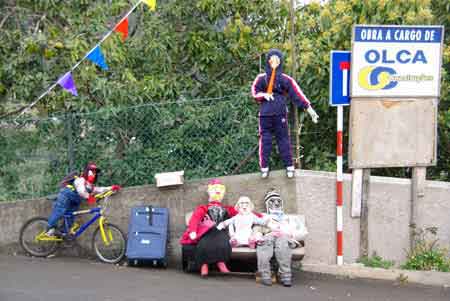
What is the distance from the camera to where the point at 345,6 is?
896 cm

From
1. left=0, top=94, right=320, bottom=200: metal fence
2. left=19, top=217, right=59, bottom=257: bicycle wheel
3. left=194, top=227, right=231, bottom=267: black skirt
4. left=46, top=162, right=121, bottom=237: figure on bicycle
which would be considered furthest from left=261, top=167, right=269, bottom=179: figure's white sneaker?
left=19, top=217, right=59, bottom=257: bicycle wheel

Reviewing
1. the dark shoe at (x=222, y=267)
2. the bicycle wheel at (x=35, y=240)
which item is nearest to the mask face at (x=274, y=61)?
the dark shoe at (x=222, y=267)

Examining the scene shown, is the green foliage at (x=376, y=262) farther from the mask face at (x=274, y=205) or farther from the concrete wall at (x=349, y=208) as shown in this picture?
the mask face at (x=274, y=205)

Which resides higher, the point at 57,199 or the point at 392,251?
the point at 57,199

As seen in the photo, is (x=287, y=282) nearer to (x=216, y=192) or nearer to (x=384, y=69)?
(x=216, y=192)

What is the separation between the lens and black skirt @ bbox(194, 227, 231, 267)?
752cm

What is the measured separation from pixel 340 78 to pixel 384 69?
0.51 metres

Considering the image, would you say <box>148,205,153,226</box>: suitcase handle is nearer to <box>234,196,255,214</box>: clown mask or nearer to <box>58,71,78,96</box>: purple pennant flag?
<box>234,196,255,214</box>: clown mask

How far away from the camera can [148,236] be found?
806 centimetres

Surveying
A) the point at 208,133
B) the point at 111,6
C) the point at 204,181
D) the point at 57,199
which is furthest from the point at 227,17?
the point at 57,199

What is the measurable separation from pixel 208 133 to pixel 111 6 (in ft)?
9.41

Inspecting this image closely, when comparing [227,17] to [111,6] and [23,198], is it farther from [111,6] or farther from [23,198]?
[23,198]

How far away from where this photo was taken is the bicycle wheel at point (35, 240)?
8.61 m

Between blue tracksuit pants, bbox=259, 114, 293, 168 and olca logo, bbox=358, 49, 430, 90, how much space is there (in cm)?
104
